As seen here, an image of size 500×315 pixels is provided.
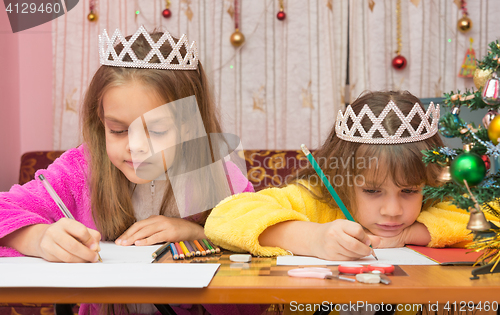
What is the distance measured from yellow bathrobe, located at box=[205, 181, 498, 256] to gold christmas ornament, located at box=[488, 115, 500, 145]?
0.46 ft

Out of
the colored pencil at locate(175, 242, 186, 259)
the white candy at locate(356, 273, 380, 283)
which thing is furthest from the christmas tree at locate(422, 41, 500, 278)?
the colored pencil at locate(175, 242, 186, 259)

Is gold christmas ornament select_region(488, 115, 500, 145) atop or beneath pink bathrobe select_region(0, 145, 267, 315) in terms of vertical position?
atop

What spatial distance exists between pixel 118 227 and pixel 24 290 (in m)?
0.43

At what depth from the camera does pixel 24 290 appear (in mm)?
440

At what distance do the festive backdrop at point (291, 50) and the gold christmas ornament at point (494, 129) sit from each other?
57.0 inches

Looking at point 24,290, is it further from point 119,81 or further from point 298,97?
point 298,97

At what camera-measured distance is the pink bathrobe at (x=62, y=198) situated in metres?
0.71

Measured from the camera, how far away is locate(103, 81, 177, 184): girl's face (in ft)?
2.57

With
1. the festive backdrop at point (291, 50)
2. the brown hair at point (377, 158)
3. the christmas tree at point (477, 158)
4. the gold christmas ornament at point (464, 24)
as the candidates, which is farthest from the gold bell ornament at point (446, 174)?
the gold christmas ornament at point (464, 24)

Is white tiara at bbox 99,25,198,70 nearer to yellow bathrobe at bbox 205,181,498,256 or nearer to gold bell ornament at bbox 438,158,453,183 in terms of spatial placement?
yellow bathrobe at bbox 205,181,498,256

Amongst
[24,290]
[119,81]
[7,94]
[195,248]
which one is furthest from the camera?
[7,94]

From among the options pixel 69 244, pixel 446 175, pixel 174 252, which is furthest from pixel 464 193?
pixel 69 244

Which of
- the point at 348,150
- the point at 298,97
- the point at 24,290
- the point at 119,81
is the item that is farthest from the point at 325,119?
the point at 24,290

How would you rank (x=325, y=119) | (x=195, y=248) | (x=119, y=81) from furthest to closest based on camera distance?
1. (x=325, y=119)
2. (x=119, y=81)
3. (x=195, y=248)
